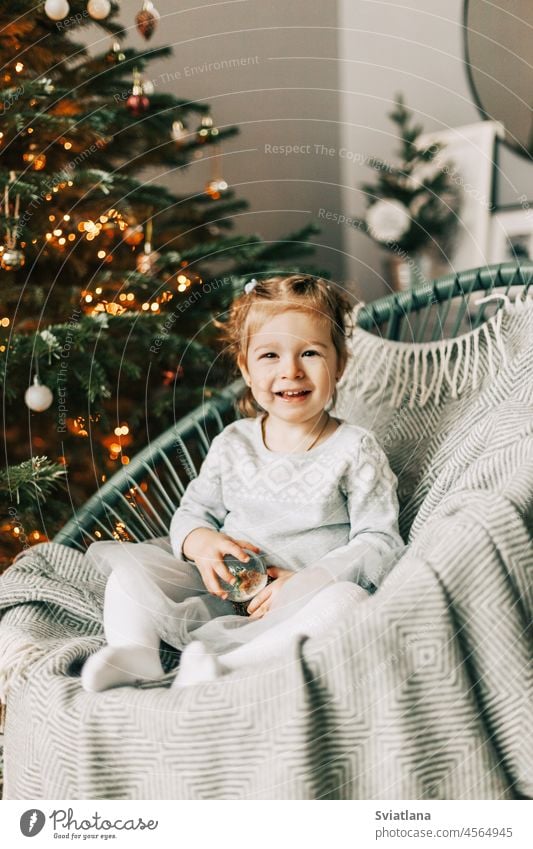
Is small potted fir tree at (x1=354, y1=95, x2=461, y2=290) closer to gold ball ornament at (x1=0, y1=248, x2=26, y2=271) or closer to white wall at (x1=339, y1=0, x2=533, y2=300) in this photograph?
white wall at (x1=339, y1=0, x2=533, y2=300)

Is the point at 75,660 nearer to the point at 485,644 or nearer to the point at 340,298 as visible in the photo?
the point at 485,644

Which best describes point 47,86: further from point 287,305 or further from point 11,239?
point 287,305

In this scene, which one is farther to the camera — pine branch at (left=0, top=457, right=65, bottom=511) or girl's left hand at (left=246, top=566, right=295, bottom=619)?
pine branch at (left=0, top=457, right=65, bottom=511)

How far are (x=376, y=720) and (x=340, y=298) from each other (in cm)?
44

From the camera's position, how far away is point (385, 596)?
1.89 feet

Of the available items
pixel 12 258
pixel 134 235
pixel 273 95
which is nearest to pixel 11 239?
pixel 12 258

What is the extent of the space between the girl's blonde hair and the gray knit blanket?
25 cm

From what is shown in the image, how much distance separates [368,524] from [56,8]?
68 cm

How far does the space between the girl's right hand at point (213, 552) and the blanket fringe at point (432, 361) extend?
269 millimetres

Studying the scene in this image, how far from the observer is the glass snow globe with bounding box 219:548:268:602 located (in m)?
0.76

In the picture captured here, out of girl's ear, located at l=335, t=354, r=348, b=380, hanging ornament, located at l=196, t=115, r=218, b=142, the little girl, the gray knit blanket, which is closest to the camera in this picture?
the gray knit blanket

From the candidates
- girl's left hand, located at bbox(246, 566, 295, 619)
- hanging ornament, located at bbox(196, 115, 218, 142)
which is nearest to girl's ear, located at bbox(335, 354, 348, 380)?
girl's left hand, located at bbox(246, 566, 295, 619)

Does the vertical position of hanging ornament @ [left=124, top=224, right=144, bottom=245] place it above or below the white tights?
above

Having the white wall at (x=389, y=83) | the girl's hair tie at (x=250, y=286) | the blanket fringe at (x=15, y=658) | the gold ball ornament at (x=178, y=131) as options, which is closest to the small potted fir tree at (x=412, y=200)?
the white wall at (x=389, y=83)
